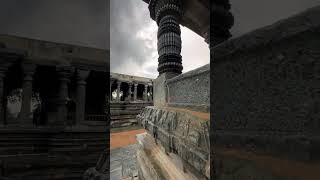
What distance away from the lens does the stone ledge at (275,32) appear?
67 cm

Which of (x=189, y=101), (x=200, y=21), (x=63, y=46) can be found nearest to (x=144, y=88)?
(x=63, y=46)

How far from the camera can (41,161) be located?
21.4 feet

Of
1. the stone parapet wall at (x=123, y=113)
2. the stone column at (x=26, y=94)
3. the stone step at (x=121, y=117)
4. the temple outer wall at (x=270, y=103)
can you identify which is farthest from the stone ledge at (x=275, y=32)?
the stone step at (x=121, y=117)

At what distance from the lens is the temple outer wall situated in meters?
0.70

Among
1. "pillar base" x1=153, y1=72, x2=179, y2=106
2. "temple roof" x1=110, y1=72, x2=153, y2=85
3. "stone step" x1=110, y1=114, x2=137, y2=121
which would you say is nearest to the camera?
"pillar base" x1=153, y1=72, x2=179, y2=106

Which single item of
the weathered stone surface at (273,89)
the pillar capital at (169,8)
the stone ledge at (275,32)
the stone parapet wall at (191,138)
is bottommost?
the stone parapet wall at (191,138)

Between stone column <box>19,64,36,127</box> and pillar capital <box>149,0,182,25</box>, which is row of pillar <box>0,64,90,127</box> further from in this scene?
pillar capital <box>149,0,182,25</box>

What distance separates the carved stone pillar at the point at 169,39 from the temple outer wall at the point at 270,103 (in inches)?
102

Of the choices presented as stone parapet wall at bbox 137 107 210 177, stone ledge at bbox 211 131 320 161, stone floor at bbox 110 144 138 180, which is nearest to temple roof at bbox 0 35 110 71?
stone floor at bbox 110 144 138 180

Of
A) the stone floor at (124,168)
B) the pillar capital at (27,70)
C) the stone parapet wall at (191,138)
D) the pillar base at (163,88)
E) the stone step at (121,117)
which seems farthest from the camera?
the stone step at (121,117)

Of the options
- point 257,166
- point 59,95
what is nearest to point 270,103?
point 257,166

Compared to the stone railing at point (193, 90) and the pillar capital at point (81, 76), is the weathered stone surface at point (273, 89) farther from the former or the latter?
the pillar capital at point (81, 76)

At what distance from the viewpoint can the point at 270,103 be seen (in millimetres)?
837

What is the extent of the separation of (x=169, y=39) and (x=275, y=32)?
119 inches
